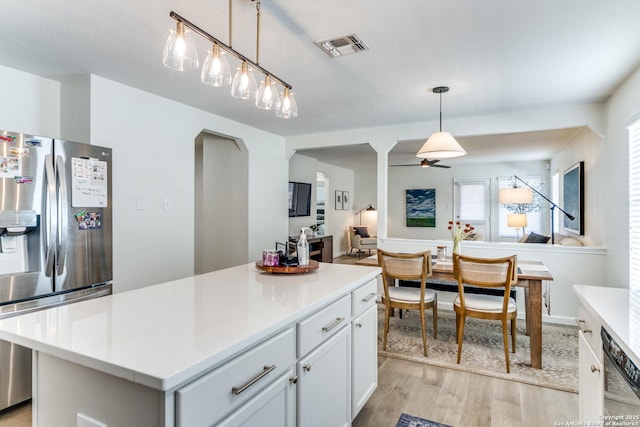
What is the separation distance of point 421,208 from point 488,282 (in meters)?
6.47

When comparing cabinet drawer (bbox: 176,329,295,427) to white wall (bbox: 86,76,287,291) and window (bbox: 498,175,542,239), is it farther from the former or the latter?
window (bbox: 498,175,542,239)

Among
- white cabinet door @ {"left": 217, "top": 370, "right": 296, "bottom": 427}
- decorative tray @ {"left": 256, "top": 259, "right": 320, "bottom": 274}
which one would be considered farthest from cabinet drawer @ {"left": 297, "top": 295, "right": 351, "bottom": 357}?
decorative tray @ {"left": 256, "top": 259, "right": 320, "bottom": 274}

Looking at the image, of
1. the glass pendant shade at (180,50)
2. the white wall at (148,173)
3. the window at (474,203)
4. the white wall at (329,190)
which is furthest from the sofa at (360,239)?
the glass pendant shade at (180,50)

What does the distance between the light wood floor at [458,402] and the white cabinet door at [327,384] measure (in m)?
0.44

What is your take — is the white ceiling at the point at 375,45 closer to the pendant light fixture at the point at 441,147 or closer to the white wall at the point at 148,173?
the white wall at the point at 148,173

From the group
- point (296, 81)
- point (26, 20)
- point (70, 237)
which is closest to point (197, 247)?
point (70, 237)

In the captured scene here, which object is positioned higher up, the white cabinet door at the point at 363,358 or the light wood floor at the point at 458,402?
the white cabinet door at the point at 363,358

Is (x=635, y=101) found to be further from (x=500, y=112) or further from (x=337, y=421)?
(x=337, y=421)

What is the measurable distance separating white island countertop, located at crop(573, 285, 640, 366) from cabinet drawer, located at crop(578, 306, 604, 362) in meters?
0.02

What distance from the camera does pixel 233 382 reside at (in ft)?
3.34

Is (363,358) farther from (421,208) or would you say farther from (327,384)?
(421,208)

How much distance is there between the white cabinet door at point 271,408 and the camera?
41.3 inches

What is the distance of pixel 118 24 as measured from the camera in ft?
6.72

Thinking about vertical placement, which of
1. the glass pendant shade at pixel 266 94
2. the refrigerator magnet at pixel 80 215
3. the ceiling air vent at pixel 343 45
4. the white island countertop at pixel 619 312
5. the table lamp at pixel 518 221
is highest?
the ceiling air vent at pixel 343 45
